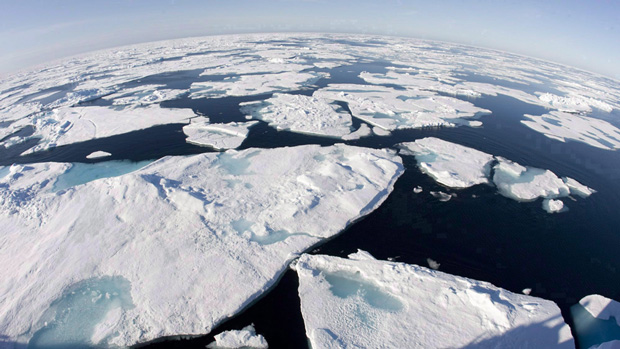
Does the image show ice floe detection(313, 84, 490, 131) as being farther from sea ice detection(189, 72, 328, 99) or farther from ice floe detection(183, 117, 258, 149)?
ice floe detection(183, 117, 258, 149)

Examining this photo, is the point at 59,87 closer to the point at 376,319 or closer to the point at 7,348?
the point at 7,348

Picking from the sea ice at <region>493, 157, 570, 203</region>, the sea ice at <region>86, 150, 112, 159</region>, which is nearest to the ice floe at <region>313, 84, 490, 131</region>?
the sea ice at <region>493, 157, 570, 203</region>

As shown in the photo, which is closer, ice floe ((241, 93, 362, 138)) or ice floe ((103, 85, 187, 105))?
ice floe ((241, 93, 362, 138))

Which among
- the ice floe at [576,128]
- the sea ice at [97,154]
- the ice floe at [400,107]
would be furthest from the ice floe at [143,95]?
the ice floe at [576,128]

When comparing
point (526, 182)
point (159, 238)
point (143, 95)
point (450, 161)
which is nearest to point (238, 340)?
point (159, 238)

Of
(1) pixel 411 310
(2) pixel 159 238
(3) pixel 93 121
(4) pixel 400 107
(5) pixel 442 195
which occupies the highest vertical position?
(4) pixel 400 107

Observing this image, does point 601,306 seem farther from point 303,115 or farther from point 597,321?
point 303,115
